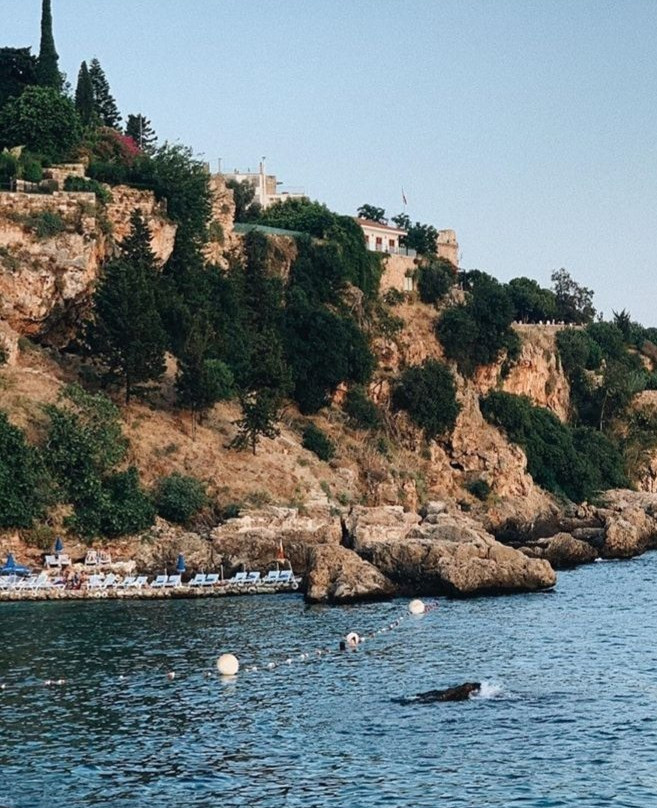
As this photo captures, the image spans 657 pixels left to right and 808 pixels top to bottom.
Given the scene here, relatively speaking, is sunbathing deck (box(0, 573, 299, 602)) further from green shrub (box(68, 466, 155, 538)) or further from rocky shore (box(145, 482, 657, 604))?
green shrub (box(68, 466, 155, 538))

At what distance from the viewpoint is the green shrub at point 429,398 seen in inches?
3191

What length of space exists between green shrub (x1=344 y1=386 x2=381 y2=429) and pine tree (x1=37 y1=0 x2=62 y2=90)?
23.9 m

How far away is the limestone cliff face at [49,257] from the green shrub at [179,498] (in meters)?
10.9

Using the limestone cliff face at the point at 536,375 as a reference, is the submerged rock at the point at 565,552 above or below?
below

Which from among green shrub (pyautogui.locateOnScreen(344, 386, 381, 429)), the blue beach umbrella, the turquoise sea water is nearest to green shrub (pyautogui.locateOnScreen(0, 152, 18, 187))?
green shrub (pyautogui.locateOnScreen(344, 386, 381, 429))

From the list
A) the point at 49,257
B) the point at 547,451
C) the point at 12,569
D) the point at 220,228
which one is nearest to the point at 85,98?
the point at 220,228

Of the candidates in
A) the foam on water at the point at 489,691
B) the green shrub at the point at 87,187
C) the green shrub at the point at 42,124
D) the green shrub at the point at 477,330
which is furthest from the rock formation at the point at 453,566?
the green shrub at the point at 477,330

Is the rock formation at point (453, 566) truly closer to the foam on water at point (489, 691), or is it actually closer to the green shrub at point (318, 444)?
the foam on water at point (489, 691)

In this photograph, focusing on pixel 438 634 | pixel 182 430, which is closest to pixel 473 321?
pixel 182 430

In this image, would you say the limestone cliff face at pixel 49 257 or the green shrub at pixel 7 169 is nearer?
the limestone cliff face at pixel 49 257

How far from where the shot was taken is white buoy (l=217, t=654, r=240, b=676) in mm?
35344

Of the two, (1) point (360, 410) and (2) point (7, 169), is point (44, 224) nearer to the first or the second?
(2) point (7, 169)

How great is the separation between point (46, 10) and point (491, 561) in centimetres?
4417

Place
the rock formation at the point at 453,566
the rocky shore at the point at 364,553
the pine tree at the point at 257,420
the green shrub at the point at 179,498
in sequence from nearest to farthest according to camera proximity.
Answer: the rocky shore at the point at 364,553 < the rock formation at the point at 453,566 < the green shrub at the point at 179,498 < the pine tree at the point at 257,420
